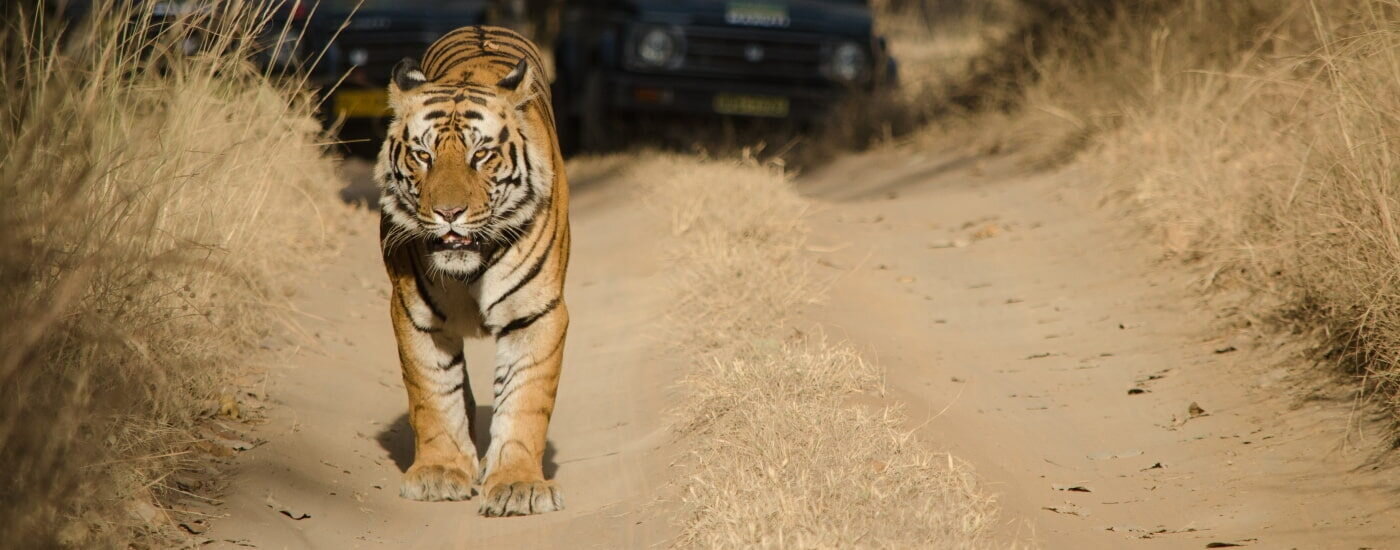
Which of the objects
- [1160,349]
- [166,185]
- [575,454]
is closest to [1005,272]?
[1160,349]


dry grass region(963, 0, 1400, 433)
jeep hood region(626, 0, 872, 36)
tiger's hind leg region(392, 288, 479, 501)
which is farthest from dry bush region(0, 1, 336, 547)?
jeep hood region(626, 0, 872, 36)

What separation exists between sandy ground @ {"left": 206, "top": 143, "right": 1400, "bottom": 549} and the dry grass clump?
0.18m

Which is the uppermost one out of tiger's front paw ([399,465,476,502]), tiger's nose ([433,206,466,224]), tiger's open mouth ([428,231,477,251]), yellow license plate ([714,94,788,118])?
tiger's nose ([433,206,466,224])

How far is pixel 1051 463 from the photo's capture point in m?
5.31

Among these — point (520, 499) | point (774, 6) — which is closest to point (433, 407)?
point (520, 499)

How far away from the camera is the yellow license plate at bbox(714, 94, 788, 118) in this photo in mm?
12406

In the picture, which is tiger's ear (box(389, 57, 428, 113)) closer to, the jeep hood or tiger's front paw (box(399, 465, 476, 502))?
tiger's front paw (box(399, 465, 476, 502))

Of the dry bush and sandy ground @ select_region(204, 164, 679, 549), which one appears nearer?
the dry bush

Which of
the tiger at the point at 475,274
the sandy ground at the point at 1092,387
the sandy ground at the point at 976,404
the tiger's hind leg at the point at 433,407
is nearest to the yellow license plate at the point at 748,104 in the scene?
the sandy ground at the point at 1092,387

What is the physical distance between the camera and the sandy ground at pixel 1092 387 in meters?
4.66

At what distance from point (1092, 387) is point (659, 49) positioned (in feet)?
22.6

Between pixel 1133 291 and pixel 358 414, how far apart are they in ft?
12.4

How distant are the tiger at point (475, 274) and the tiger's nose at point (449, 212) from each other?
34 mm

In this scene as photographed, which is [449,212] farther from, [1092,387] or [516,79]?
[1092,387]
